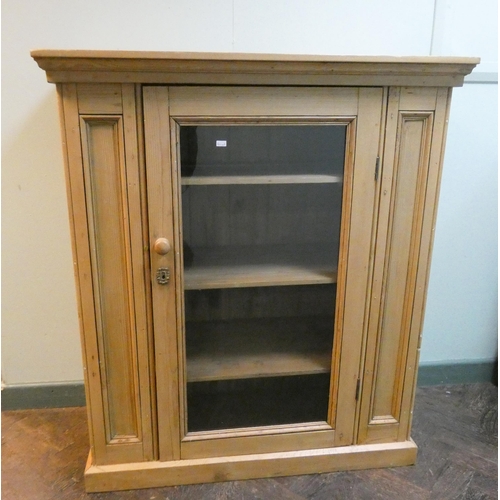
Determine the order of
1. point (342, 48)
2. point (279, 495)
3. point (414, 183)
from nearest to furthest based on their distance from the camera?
point (414, 183), point (279, 495), point (342, 48)

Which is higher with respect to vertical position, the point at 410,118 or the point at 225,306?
the point at 410,118

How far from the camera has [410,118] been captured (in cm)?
114

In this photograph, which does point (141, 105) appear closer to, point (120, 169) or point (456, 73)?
point (120, 169)

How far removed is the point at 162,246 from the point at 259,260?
1.09 ft

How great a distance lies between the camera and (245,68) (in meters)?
1.02

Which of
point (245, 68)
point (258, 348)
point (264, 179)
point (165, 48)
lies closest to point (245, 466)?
point (258, 348)

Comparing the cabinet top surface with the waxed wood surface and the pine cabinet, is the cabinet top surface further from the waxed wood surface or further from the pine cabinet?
the waxed wood surface

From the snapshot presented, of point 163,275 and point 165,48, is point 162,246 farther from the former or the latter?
point 165,48

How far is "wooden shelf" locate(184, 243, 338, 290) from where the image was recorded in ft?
4.10

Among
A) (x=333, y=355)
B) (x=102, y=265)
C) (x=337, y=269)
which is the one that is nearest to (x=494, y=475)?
(x=333, y=355)

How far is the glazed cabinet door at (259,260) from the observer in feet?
3.60

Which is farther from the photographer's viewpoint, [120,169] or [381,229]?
[381,229]

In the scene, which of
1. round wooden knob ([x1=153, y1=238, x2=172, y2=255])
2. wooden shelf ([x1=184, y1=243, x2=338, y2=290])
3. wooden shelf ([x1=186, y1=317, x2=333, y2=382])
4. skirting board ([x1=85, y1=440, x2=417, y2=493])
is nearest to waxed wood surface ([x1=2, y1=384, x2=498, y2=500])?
skirting board ([x1=85, y1=440, x2=417, y2=493])

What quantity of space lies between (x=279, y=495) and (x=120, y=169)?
1.03 m
